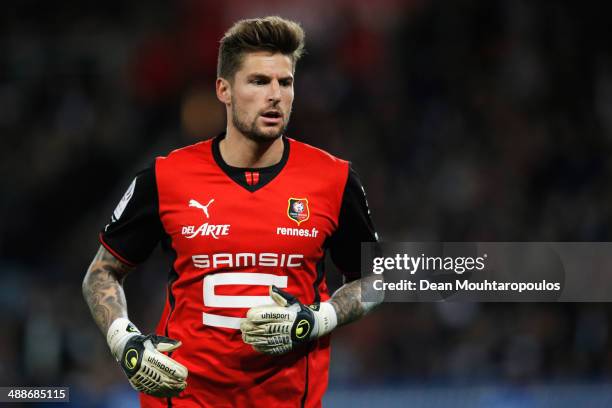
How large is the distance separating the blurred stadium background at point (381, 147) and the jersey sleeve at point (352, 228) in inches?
157

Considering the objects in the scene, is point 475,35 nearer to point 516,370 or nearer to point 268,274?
point 516,370

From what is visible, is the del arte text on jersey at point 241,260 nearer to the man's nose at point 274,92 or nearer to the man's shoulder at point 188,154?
the man's shoulder at point 188,154

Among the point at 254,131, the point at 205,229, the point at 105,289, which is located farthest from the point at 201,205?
the point at 105,289

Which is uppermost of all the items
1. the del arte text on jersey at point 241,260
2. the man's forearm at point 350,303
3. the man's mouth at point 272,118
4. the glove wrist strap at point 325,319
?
the man's mouth at point 272,118

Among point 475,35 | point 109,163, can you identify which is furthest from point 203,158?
point 475,35

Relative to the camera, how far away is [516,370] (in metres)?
9.80

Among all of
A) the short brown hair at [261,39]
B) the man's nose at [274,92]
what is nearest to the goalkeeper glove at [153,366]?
the man's nose at [274,92]

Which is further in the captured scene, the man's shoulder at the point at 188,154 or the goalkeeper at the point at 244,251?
the man's shoulder at the point at 188,154

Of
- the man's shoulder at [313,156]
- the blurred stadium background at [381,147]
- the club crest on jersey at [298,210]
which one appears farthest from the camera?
the blurred stadium background at [381,147]

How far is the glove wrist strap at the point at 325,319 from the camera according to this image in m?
4.42

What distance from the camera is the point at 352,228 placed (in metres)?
4.74

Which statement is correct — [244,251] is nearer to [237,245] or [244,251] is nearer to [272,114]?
[237,245]

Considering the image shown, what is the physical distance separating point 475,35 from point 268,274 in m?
9.39

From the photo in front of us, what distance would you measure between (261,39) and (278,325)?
1303 mm
